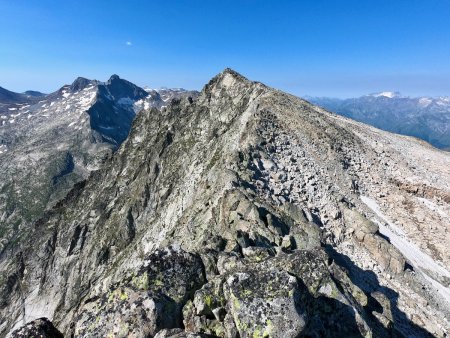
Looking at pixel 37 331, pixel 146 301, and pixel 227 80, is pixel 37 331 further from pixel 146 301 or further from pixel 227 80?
pixel 227 80

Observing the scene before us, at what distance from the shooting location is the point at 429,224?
43594mm

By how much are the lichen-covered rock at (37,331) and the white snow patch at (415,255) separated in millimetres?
33242

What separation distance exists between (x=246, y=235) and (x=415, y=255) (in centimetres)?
2080

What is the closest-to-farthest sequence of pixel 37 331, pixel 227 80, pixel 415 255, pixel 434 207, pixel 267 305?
pixel 267 305
pixel 37 331
pixel 415 255
pixel 434 207
pixel 227 80

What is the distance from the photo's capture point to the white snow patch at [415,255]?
3584 centimetres

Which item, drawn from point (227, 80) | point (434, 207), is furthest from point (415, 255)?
point (227, 80)

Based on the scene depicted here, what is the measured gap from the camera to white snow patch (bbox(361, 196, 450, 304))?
3584cm

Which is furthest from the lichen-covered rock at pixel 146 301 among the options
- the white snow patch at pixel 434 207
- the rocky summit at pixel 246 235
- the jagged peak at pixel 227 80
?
→ the jagged peak at pixel 227 80

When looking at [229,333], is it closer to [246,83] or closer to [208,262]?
[208,262]

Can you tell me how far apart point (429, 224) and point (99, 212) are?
7127cm

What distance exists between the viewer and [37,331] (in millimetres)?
15797

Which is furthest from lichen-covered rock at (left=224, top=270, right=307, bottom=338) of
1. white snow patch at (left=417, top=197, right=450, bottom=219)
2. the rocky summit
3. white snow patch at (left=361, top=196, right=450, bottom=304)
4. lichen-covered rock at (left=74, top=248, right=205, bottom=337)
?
white snow patch at (left=417, top=197, right=450, bottom=219)

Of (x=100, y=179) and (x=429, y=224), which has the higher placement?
(x=429, y=224)

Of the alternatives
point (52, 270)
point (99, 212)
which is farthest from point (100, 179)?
point (52, 270)
